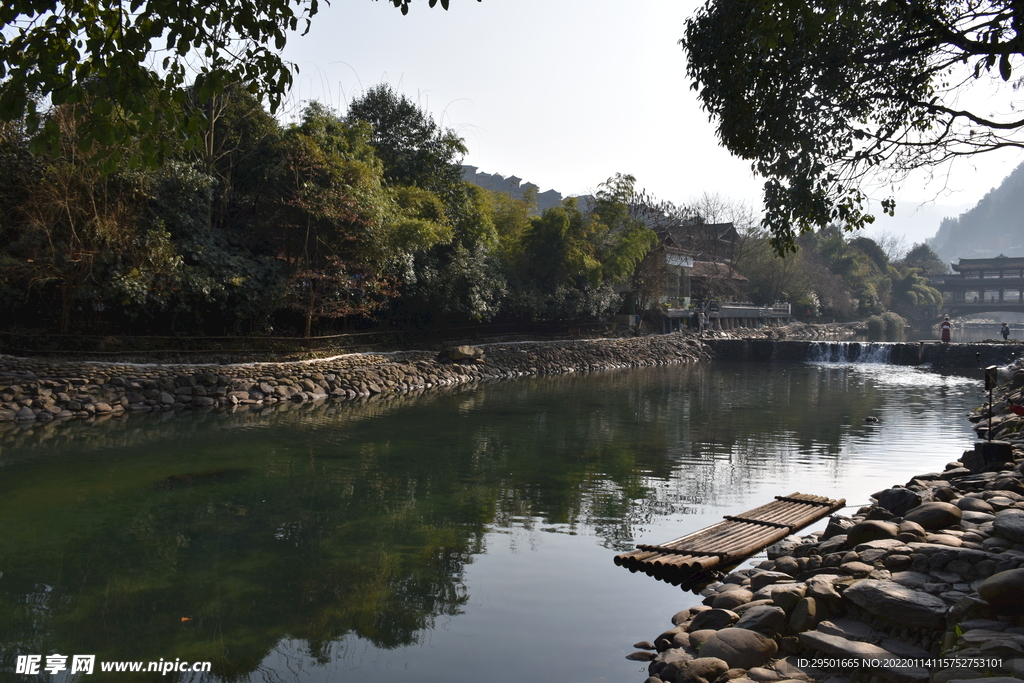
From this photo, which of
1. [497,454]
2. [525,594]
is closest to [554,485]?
[497,454]

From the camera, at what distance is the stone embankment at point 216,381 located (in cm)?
1433

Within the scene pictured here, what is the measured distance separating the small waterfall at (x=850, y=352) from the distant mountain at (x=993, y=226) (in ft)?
489

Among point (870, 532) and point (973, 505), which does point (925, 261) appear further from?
point (870, 532)

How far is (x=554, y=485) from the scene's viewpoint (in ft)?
33.1

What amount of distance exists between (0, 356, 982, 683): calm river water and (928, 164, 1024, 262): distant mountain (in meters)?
175

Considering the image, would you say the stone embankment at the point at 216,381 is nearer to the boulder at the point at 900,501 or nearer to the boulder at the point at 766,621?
the boulder at the point at 900,501

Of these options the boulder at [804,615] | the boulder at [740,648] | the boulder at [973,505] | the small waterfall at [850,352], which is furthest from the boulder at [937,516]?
the small waterfall at [850,352]

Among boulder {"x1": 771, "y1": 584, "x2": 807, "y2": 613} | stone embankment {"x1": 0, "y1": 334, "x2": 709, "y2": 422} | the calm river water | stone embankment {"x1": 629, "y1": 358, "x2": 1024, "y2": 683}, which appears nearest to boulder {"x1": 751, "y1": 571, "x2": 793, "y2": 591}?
stone embankment {"x1": 629, "y1": 358, "x2": 1024, "y2": 683}

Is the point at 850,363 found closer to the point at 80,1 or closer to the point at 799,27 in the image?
the point at 799,27

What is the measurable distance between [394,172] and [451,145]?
7.46 ft

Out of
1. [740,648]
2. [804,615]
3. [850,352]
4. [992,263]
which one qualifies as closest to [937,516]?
[804,615]

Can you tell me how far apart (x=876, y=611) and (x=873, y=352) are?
33.2 metres

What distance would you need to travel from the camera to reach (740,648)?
443 centimetres

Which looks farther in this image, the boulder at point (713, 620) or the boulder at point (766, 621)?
the boulder at point (713, 620)
